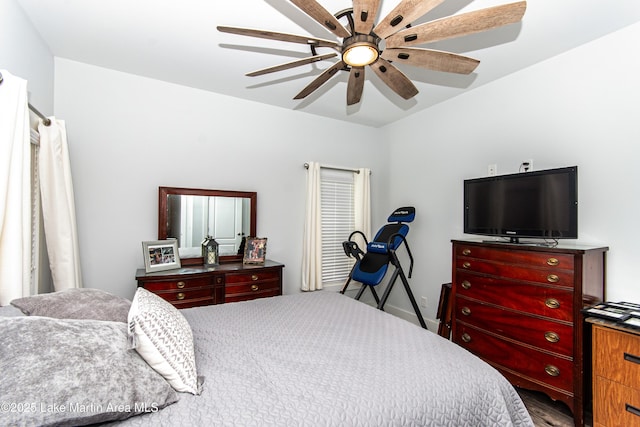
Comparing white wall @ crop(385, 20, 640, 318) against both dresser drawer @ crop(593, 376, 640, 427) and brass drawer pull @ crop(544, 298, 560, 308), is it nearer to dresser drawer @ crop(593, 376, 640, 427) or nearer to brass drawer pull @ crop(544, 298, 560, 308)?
brass drawer pull @ crop(544, 298, 560, 308)

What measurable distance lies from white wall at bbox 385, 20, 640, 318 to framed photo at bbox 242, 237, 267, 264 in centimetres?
192

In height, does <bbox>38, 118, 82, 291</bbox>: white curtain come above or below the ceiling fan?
below

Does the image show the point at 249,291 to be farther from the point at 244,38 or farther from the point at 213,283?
the point at 244,38

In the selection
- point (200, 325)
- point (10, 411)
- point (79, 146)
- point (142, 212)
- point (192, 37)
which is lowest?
point (200, 325)

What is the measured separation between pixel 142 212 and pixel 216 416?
8.24 ft

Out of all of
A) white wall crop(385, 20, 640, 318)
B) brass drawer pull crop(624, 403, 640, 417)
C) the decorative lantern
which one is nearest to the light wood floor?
brass drawer pull crop(624, 403, 640, 417)

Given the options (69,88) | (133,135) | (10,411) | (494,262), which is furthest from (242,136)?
(10,411)

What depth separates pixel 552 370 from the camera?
6.63 ft

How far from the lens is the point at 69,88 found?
2623mm

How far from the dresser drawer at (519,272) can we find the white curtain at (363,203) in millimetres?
1567

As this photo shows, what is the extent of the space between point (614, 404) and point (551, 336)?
43 cm

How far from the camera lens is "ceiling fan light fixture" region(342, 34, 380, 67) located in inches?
60.4

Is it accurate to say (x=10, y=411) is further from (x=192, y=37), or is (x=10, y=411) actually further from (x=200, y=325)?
(x=192, y=37)

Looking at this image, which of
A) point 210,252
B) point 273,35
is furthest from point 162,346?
point 210,252
